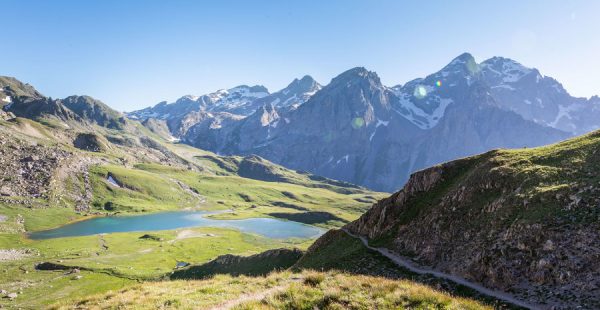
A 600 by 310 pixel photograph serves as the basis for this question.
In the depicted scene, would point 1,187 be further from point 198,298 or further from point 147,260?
point 198,298

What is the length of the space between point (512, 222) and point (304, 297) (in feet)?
84.2

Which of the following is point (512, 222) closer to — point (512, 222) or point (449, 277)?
point (512, 222)

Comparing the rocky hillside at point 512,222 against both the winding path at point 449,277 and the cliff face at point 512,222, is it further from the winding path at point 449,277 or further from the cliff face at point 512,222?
the winding path at point 449,277

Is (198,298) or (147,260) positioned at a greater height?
(198,298)

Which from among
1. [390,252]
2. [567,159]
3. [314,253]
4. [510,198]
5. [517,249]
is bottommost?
[314,253]

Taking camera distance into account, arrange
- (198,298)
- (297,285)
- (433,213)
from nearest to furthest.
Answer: (297,285), (198,298), (433,213)

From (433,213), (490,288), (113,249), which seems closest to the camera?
(490,288)

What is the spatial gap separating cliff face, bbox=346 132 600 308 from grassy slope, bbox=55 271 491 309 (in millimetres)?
13532

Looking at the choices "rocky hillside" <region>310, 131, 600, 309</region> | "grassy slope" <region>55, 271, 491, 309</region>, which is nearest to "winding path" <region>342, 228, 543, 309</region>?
"rocky hillside" <region>310, 131, 600, 309</region>

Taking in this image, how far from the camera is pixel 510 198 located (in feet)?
122

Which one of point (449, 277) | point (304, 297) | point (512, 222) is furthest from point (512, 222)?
point (304, 297)

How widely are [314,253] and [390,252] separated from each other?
16.6 m

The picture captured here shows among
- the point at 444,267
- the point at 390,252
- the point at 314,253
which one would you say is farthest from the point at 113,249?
the point at 444,267

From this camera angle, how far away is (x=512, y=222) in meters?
33.9
